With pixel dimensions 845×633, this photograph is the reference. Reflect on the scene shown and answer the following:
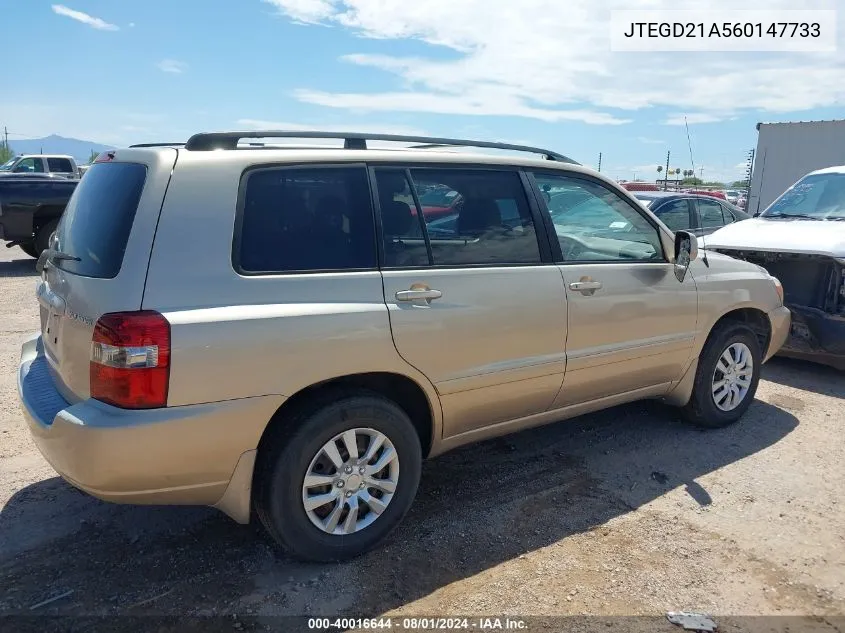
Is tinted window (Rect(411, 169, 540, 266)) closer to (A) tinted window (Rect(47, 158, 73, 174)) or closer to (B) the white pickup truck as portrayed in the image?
(B) the white pickup truck

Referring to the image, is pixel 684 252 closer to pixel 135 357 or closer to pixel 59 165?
pixel 135 357

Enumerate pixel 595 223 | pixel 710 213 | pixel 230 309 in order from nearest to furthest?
pixel 230 309, pixel 595 223, pixel 710 213

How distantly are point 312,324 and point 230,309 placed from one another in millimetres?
335

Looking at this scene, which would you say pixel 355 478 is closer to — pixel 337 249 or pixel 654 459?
pixel 337 249

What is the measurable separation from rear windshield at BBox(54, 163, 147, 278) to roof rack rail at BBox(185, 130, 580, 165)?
0.96 feet

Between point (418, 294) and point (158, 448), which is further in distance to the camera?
point (418, 294)

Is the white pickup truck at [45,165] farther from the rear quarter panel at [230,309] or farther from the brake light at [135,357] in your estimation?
the brake light at [135,357]

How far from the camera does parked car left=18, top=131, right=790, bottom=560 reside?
8.21 ft

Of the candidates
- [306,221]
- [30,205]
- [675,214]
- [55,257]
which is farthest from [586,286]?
[30,205]

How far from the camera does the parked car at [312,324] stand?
250 centimetres

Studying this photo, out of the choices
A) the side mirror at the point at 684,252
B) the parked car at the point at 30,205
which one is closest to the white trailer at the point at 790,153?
the side mirror at the point at 684,252

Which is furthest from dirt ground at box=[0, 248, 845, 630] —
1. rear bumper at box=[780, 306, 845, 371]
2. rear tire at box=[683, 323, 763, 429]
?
rear bumper at box=[780, 306, 845, 371]

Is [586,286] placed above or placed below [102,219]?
below

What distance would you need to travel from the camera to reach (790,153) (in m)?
16.9
